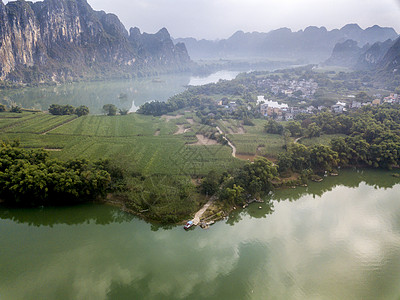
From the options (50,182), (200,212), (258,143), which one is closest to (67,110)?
(50,182)

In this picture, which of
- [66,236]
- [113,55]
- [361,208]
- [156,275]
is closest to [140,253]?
[156,275]

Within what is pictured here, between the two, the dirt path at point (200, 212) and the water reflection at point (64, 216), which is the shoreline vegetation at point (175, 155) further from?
the water reflection at point (64, 216)

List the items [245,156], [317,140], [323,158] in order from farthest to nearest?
[317,140] → [245,156] → [323,158]

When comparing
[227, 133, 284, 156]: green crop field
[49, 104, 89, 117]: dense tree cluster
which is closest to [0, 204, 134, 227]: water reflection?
[227, 133, 284, 156]: green crop field

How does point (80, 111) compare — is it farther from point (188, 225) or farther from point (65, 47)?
point (65, 47)

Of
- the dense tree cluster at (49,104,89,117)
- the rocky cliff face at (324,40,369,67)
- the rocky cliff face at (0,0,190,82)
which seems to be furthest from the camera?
the rocky cliff face at (324,40,369,67)

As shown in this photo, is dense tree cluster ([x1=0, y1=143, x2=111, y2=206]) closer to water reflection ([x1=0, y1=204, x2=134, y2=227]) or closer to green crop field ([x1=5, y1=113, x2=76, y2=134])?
water reflection ([x1=0, y1=204, x2=134, y2=227])
